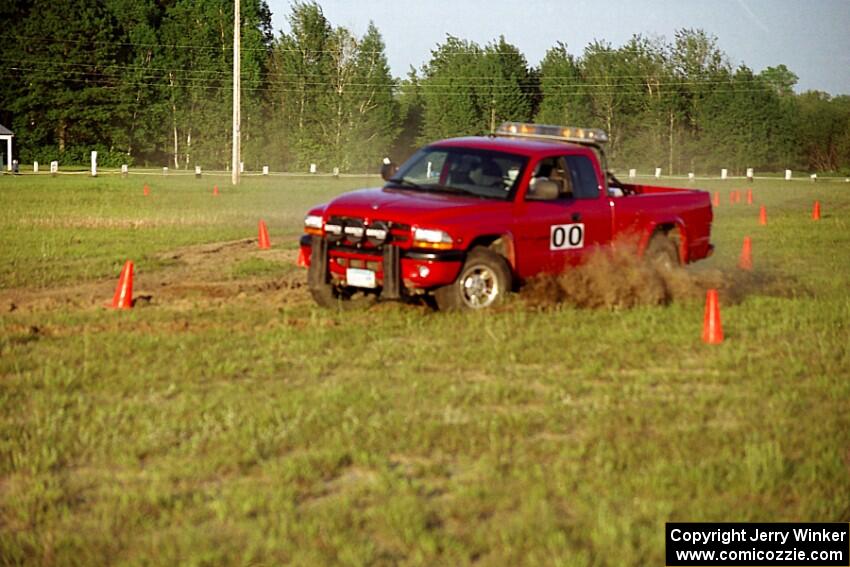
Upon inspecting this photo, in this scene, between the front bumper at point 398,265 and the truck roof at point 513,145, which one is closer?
the front bumper at point 398,265

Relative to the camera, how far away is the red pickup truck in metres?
12.5

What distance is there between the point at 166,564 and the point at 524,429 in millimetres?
2959

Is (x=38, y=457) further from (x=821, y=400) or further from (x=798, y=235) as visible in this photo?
(x=798, y=235)

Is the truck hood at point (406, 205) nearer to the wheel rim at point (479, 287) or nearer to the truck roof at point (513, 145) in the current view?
the wheel rim at point (479, 287)

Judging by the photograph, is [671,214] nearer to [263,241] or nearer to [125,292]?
[125,292]

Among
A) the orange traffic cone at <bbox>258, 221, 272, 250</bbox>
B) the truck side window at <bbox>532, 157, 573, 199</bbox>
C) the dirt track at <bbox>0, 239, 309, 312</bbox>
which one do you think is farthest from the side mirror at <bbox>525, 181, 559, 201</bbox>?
the orange traffic cone at <bbox>258, 221, 272, 250</bbox>

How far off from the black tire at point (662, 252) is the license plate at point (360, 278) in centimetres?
386

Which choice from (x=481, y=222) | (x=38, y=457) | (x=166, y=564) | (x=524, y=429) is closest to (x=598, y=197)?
(x=481, y=222)

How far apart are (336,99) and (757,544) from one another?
82.0m

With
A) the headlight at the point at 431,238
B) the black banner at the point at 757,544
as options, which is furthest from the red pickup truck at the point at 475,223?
the black banner at the point at 757,544

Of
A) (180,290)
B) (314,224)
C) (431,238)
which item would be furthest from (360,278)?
(180,290)

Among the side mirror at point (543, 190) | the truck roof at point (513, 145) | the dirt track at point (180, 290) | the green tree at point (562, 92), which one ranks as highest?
the green tree at point (562, 92)

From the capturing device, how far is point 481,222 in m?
12.8

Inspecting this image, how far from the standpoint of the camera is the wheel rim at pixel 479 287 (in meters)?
12.9
